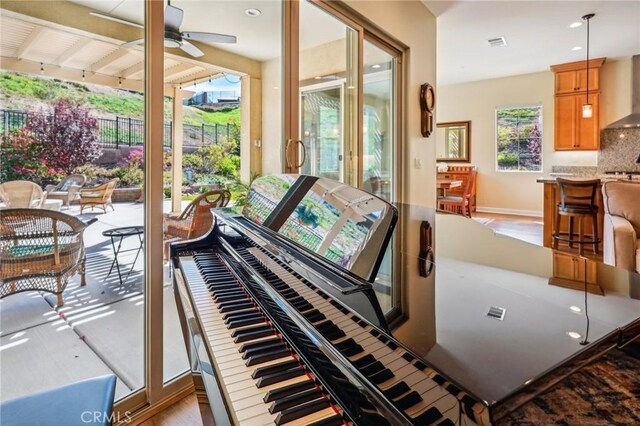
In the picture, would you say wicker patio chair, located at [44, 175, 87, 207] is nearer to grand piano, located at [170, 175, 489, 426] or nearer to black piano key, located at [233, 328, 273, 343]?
grand piano, located at [170, 175, 489, 426]

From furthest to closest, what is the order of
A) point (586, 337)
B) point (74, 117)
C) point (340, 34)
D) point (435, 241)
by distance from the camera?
point (340, 34)
point (435, 241)
point (74, 117)
point (586, 337)

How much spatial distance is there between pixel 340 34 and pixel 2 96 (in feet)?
8.31

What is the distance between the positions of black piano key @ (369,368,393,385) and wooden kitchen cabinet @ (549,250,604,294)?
874mm

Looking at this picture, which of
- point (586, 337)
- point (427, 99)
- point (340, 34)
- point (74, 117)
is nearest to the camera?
point (586, 337)

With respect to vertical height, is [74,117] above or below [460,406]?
above

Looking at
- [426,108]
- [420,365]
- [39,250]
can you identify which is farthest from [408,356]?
[426,108]

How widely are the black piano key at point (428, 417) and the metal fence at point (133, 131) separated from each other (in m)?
1.66

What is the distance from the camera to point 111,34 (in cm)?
171

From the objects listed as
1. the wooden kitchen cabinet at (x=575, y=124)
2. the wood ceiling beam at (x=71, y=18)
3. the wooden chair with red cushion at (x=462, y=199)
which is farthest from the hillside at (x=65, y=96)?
the wooden kitchen cabinet at (x=575, y=124)

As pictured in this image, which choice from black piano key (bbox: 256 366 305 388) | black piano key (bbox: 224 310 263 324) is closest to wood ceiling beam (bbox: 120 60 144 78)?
black piano key (bbox: 224 310 263 324)

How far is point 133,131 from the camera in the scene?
1665mm

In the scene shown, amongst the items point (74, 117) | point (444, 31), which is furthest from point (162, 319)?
point (444, 31)

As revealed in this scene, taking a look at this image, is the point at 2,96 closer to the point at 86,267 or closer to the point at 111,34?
the point at 111,34

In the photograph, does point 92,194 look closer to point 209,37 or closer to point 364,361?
point 209,37
